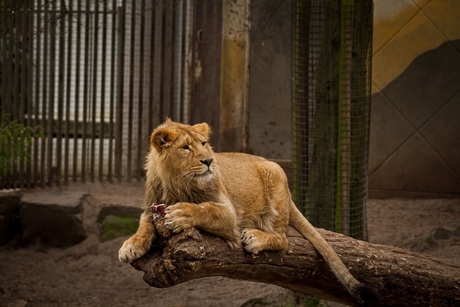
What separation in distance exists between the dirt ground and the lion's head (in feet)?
9.07

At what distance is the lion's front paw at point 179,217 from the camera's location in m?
5.10

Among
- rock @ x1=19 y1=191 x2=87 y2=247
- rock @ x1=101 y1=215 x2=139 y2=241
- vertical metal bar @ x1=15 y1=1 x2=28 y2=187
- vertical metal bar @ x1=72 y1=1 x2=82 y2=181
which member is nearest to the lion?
rock @ x1=101 y1=215 x2=139 y2=241

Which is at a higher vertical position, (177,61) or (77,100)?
(177,61)

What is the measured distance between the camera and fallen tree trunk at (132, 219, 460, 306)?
5.53 metres

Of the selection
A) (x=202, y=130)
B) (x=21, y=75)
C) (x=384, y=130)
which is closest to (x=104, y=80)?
(x=21, y=75)

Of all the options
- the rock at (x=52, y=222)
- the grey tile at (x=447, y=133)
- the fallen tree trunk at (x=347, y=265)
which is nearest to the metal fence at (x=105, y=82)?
the rock at (x=52, y=222)

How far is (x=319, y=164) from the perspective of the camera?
816 cm

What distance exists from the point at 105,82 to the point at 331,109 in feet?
13.5

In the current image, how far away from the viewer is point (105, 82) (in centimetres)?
1124

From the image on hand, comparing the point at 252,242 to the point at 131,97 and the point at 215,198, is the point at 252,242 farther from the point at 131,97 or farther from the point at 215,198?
the point at 131,97

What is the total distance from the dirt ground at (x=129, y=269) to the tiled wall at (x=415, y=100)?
0.36 m

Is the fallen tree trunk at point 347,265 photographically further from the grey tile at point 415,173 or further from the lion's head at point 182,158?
the grey tile at point 415,173

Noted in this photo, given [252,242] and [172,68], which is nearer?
[252,242]

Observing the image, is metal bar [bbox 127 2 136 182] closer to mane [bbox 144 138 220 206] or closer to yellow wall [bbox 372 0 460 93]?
yellow wall [bbox 372 0 460 93]
